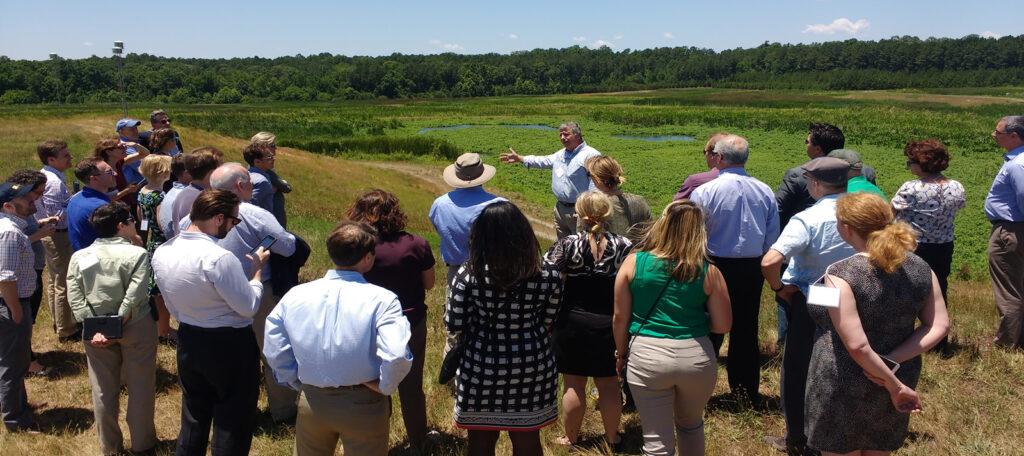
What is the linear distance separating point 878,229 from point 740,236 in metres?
1.50

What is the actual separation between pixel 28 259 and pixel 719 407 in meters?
5.03

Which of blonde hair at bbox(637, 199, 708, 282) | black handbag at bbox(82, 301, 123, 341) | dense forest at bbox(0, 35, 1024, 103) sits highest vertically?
dense forest at bbox(0, 35, 1024, 103)

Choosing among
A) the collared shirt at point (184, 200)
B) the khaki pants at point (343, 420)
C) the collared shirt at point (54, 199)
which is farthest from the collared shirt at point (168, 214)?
the khaki pants at point (343, 420)

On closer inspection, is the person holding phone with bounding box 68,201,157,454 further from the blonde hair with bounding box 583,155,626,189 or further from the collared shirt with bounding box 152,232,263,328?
the blonde hair with bounding box 583,155,626,189

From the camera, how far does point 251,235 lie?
13.3 feet

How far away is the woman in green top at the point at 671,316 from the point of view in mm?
3232

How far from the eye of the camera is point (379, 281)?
12.6 feet

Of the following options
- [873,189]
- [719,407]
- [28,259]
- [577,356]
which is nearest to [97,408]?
[28,259]

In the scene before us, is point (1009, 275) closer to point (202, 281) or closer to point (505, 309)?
point (505, 309)

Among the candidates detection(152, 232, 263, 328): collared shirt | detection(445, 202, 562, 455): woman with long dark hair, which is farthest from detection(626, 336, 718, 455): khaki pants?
detection(152, 232, 263, 328): collared shirt

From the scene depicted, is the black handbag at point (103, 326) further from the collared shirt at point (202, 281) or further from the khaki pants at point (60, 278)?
the khaki pants at point (60, 278)

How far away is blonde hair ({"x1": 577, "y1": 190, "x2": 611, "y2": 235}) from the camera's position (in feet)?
12.2

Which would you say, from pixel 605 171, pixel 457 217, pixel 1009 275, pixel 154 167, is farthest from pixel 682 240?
pixel 154 167

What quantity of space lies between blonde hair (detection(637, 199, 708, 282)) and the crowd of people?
0.01 meters
